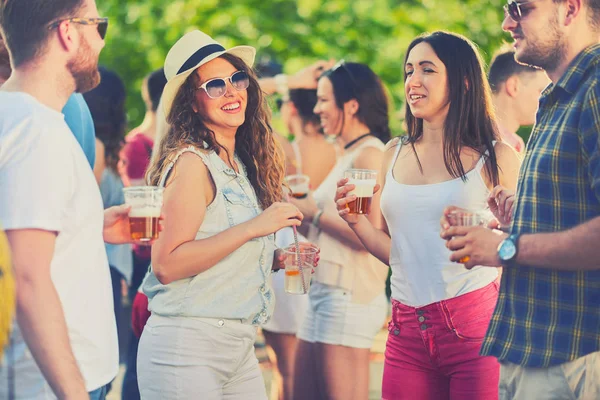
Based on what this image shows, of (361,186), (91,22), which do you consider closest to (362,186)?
(361,186)

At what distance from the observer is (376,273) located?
208 inches

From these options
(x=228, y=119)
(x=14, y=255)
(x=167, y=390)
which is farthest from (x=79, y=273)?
(x=228, y=119)

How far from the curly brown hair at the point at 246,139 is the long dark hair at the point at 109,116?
94.1 inches

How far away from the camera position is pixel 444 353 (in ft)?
13.0

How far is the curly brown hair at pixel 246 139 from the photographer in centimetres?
401

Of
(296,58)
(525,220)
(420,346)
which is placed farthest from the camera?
(296,58)

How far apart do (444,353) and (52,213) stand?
1993mm

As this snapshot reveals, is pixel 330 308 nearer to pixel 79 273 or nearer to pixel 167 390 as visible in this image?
pixel 167 390

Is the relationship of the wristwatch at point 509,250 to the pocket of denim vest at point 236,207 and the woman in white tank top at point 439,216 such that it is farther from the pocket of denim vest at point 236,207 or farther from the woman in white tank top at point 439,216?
the pocket of denim vest at point 236,207

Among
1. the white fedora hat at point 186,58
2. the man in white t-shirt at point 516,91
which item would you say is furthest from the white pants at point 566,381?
the man in white t-shirt at point 516,91

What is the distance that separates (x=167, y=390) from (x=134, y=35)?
1134 cm

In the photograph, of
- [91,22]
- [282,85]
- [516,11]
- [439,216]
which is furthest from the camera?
[282,85]

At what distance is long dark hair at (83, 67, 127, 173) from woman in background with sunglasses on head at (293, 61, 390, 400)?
1.79 metres

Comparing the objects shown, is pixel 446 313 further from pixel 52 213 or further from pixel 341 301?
pixel 52 213
